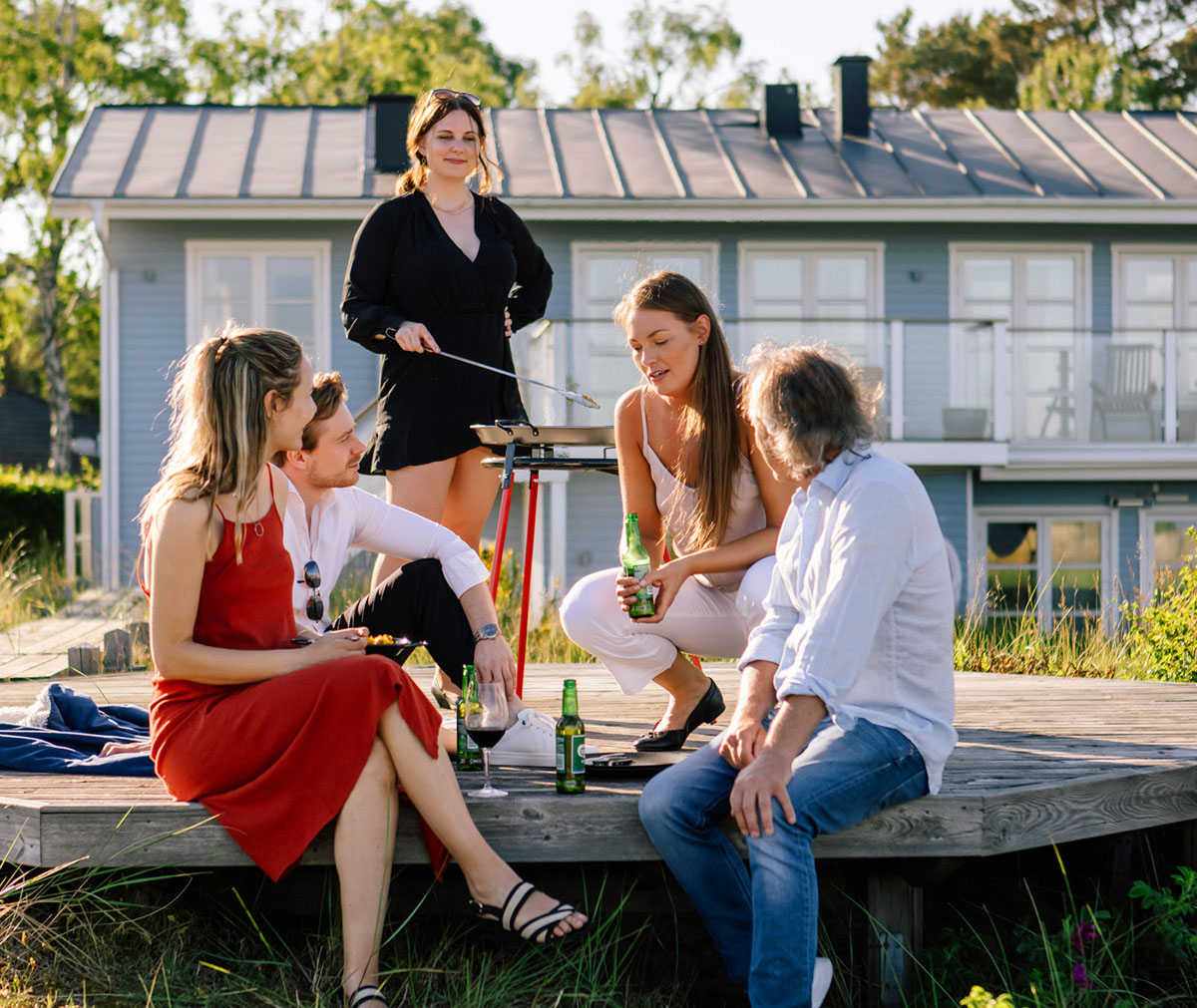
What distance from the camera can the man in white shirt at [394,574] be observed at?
3.46 meters

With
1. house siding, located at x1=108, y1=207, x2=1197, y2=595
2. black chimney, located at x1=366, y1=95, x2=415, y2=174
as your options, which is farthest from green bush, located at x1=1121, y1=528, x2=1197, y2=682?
black chimney, located at x1=366, y1=95, x2=415, y2=174

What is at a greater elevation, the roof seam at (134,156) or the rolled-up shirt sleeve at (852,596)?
the roof seam at (134,156)

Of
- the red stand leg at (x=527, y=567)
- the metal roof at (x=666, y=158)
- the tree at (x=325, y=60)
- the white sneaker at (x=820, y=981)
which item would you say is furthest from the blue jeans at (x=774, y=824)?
the tree at (x=325, y=60)

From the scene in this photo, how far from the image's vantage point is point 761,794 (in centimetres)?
265

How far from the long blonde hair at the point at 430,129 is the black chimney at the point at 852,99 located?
11.3 m

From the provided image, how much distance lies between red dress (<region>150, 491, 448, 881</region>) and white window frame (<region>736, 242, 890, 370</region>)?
11190 millimetres

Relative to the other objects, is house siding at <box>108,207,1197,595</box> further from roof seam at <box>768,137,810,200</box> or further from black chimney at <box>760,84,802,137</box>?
black chimney at <box>760,84,802,137</box>

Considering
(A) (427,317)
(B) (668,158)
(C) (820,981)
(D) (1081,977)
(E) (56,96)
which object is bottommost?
(D) (1081,977)

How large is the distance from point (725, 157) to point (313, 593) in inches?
447

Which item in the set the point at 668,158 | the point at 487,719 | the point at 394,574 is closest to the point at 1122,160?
the point at 668,158

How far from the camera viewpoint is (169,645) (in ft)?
9.07

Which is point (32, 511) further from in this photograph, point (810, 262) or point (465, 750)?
point (465, 750)

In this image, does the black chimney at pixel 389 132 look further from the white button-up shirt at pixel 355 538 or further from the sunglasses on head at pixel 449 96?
the white button-up shirt at pixel 355 538

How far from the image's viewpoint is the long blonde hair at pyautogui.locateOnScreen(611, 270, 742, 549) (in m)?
3.56
